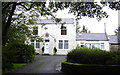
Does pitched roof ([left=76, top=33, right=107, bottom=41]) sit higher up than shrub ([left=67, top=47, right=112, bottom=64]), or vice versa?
pitched roof ([left=76, top=33, right=107, bottom=41])

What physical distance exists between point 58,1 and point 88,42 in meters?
23.5

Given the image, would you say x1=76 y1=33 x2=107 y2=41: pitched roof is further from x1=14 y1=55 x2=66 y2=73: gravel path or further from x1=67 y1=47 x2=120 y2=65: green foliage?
x1=67 y1=47 x2=120 y2=65: green foliage

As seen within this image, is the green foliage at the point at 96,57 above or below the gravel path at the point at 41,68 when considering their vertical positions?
above

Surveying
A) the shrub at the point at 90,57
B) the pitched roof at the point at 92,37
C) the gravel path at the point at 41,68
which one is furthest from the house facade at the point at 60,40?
the shrub at the point at 90,57

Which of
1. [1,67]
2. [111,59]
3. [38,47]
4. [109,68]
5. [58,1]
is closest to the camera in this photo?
[1,67]

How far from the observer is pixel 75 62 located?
38.2 feet

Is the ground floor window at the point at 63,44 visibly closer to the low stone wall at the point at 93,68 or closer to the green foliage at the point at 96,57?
the green foliage at the point at 96,57

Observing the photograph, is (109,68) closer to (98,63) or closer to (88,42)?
(98,63)

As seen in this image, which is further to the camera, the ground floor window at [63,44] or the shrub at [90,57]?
the ground floor window at [63,44]

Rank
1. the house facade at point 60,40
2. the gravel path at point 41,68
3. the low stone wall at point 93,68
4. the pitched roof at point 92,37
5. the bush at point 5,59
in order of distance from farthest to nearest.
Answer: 1. the pitched roof at point 92,37
2. the house facade at point 60,40
3. the gravel path at point 41,68
4. the low stone wall at point 93,68
5. the bush at point 5,59

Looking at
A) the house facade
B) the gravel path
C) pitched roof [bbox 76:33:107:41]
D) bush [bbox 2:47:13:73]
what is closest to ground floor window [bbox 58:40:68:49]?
the house facade

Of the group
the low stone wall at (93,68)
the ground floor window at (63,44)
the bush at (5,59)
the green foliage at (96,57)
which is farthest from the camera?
the ground floor window at (63,44)

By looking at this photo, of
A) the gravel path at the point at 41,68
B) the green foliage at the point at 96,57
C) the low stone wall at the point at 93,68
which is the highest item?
the green foliage at the point at 96,57

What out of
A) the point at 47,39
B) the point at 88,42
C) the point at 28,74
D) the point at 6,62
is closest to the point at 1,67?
the point at 6,62
